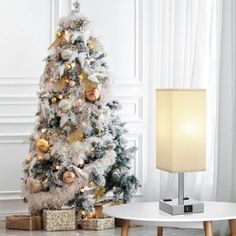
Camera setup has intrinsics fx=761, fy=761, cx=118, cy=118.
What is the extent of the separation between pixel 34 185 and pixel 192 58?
1.57m

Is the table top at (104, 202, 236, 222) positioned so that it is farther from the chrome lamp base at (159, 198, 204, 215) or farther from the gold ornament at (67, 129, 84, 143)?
the gold ornament at (67, 129, 84, 143)

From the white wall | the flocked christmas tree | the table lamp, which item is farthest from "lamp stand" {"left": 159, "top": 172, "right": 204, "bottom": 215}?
the white wall

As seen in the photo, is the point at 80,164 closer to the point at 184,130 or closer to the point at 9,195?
the point at 9,195

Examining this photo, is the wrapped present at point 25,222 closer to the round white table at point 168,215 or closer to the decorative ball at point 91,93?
the decorative ball at point 91,93


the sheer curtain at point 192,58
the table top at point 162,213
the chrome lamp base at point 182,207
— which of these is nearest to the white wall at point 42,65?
the sheer curtain at point 192,58

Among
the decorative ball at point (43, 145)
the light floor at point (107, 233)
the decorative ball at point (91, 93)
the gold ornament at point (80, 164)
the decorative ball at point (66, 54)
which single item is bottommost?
the light floor at point (107, 233)

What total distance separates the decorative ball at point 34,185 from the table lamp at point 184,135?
1.96 meters

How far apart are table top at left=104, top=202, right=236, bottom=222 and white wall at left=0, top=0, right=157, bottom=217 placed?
247 centimetres

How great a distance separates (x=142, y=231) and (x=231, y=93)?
1307 millimetres

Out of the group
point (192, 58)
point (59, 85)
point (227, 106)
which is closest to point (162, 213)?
point (227, 106)

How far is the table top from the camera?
3.54 metres

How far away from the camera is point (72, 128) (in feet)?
18.2

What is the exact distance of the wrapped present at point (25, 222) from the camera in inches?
221

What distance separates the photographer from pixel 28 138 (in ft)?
18.9
